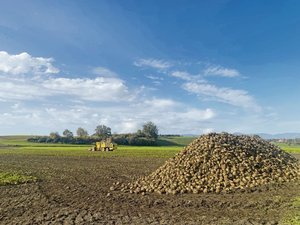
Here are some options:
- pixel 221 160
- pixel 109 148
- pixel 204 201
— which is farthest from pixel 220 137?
pixel 109 148

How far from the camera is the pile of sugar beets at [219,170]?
16.7 meters

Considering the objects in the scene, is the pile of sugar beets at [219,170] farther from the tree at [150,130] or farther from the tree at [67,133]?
the tree at [67,133]

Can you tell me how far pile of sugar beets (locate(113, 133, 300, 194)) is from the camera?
16.7m

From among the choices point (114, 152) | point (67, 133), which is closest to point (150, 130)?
point (67, 133)

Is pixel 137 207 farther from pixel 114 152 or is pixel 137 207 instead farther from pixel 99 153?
pixel 114 152

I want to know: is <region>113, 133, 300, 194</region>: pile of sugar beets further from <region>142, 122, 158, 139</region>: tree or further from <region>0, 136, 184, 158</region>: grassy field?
<region>142, 122, 158, 139</region>: tree

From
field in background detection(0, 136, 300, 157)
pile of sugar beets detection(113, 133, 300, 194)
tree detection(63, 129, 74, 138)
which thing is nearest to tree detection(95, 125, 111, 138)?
tree detection(63, 129, 74, 138)

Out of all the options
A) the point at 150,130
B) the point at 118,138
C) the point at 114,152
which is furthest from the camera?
the point at 150,130

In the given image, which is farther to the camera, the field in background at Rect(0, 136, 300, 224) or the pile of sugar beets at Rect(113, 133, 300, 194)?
the pile of sugar beets at Rect(113, 133, 300, 194)

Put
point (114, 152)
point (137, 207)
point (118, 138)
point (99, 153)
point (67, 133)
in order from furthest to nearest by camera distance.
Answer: point (67, 133)
point (118, 138)
point (114, 152)
point (99, 153)
point (137, 207)

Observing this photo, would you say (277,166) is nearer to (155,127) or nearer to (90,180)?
(90,180)

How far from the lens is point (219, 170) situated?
1778 cm

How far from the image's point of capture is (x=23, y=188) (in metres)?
19.0

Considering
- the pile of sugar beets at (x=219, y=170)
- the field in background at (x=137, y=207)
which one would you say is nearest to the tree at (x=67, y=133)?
the pile of sugar beets at (x=219, y=170)
